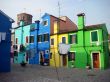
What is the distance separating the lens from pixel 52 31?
32156mm

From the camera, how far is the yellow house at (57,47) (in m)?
29.2

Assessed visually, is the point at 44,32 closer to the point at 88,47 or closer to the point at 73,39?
the point at 73,39

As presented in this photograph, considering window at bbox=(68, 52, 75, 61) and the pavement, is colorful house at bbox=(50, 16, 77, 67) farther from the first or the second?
the pavement

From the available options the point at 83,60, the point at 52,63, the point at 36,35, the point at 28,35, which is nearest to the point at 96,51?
the point at 83,60

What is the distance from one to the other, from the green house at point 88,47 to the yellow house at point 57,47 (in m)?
1.31

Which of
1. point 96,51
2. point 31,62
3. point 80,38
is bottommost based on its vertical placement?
point 31,62

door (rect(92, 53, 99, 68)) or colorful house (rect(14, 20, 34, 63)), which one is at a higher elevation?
colorful house (rect(14, 20, 34, 63))

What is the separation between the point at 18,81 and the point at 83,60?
14735 mm

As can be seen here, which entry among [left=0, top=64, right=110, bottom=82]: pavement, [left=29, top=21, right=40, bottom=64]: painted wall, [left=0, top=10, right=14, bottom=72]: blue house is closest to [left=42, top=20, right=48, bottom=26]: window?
[left=29, top=21, right=40, bottom=64]: painted wall

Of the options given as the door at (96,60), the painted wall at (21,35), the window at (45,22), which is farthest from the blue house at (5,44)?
the painted wall at (21,35)

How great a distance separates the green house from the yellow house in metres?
1.31

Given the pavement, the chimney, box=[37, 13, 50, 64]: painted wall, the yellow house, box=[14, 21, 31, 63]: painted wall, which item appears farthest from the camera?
box=[14, 21, 31, 63]: painted wall

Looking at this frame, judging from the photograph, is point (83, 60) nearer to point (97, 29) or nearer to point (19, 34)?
point (97, 29)

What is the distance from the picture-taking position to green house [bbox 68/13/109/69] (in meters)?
24.2
